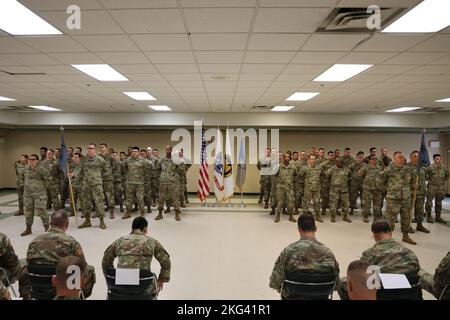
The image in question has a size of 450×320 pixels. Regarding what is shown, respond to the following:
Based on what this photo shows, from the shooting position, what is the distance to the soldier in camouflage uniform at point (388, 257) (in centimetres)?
210

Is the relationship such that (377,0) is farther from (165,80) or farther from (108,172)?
(108,172)

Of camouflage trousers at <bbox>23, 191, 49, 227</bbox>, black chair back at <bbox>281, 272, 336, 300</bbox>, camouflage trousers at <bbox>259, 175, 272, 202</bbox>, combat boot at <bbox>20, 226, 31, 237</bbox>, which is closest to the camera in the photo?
black chair back at <bbox>281, 272, 336, 300</bbox>

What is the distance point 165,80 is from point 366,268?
13.4ft

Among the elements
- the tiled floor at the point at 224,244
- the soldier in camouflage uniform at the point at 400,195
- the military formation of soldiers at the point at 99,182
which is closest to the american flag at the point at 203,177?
the military formation of soldiers at the point at 99,182

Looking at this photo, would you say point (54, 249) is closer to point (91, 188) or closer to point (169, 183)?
point (91, 188)

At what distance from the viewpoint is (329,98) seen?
6.35 metres

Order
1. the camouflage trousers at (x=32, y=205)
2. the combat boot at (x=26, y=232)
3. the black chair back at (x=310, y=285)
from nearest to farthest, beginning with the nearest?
1. the black chair back at (x=310, y=285)
2. the combat boot at (x=26, y=232)
3. the camouflage trousers at (x=32, y=205)

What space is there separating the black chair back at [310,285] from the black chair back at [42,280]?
176 centimetres

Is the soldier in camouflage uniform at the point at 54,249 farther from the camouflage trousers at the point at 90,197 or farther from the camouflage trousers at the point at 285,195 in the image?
the camouflage trousers at the point at 285,195

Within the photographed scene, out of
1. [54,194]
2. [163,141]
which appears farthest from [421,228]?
[54,194]

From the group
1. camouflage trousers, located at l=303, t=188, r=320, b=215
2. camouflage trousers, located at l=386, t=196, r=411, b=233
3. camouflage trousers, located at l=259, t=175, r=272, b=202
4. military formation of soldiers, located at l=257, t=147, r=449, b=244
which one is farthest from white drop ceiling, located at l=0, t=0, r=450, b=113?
camouflage trousers, located at l=259, t=175, r=272, b=202

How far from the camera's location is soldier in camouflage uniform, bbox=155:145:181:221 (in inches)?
247

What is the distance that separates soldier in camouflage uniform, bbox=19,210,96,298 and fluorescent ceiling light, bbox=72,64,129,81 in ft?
7.84

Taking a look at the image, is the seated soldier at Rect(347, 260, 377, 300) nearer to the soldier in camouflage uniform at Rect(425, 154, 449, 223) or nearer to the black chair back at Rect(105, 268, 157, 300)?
the black chair back at Rect(105, 268, 157, 300)
